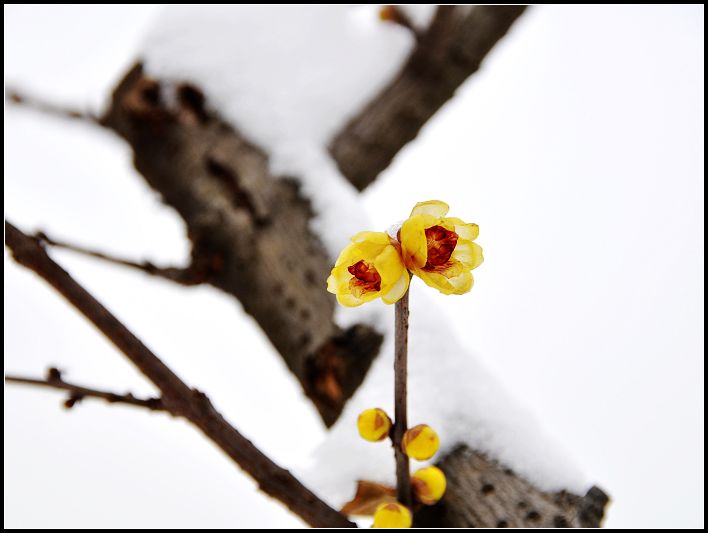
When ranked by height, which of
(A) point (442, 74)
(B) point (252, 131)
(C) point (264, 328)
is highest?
(A) point (442, 74)

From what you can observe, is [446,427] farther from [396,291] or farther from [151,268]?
[151,268]

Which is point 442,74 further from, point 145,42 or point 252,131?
point 145,42

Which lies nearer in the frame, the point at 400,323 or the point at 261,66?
the point at 400,323

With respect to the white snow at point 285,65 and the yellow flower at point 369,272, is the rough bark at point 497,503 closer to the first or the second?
the yellow flower at point 369,272

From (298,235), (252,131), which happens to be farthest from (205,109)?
(298,235)

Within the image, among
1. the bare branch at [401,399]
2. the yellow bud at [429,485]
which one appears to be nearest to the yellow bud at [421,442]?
the bare branch at [401,399]

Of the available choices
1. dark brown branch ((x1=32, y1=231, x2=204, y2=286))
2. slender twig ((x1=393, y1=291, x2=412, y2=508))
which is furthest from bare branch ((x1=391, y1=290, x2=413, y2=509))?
dark brown branch ((x1=32, y1=231, x2=204, y2=286))

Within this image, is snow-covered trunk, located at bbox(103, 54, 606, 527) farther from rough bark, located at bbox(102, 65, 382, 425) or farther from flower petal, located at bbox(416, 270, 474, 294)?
flower petal, located at bbox(416, 270, 474, 294)
